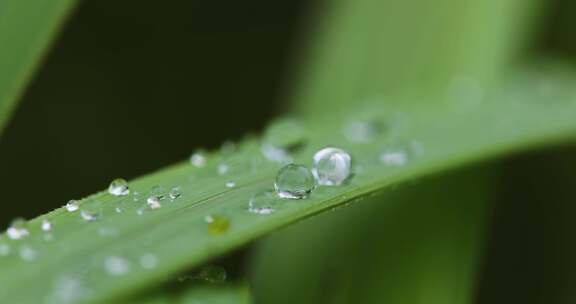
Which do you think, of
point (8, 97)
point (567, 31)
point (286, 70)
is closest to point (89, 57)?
point (286, 70)

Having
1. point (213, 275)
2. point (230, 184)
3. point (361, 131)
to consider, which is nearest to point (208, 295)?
point (213, 275)

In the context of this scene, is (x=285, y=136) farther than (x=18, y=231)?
Yes

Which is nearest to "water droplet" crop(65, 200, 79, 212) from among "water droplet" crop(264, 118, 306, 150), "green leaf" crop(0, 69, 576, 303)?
"green leaf" crop(0, 69, 576, 303)

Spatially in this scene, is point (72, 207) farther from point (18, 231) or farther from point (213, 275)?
point (213, 275)

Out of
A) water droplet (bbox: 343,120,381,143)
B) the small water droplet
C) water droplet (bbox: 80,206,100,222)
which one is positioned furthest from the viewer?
water droplet (bbox: 343,120,381,143)

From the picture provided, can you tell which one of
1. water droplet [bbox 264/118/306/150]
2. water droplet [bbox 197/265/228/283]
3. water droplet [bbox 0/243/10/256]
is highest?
water droplet [bbox 264/118/306/150]

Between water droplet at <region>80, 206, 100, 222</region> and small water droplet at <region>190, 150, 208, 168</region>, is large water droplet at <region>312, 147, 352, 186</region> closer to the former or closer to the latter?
small water droplet at <region>190, 150, 208, 168</region>

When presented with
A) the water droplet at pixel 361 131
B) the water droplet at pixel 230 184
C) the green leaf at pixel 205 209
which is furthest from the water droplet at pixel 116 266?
the water droplet at pixel 361 131
